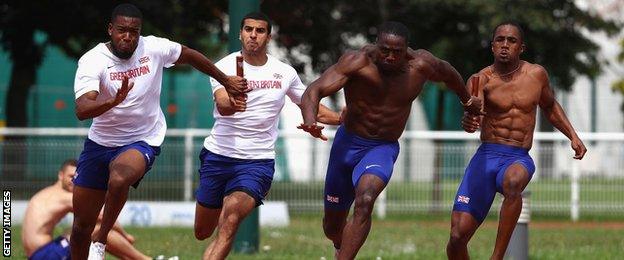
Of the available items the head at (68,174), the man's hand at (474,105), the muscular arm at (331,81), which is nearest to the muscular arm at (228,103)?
the muscular arm at (331,81)

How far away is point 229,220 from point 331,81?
61.0 inches

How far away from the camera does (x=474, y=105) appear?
1391 centimetres

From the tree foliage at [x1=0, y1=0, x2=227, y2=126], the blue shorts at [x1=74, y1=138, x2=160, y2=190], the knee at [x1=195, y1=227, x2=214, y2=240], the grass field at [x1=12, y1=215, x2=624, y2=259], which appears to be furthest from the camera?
the tree foliage at [x1=0, y1=0, x2=227, y2=126]

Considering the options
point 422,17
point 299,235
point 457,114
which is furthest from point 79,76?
point 457,114

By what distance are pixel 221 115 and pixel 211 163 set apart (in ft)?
1.62

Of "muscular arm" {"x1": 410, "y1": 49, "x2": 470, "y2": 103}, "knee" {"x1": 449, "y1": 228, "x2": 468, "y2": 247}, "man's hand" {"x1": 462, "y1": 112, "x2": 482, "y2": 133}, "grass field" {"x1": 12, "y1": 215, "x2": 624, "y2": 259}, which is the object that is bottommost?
"grass field" {"x1": 12, "y1": 215, "x2": 624, "y2": 259}

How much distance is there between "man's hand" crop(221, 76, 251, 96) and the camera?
44.5 feet

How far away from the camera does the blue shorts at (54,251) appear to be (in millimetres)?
15742

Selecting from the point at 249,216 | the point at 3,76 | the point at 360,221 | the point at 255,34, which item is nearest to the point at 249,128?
the point at 255,34

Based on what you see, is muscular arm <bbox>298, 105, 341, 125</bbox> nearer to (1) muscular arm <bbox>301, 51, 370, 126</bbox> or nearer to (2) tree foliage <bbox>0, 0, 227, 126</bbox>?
(1) muscular arm <bbox>301, 51, 370, 126</bbox>

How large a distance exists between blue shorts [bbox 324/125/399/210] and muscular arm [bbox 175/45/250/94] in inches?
40.6

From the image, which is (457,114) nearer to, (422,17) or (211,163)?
(422,17)

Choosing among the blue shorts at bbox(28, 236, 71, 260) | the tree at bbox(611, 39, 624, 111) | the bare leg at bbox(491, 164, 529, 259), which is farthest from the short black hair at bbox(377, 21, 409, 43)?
the tree at bbox(611, 39, 624, 111)

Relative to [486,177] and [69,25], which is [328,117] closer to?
[486,177]
